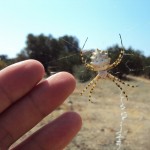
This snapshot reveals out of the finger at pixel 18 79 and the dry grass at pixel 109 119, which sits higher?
the finger at pixel 18 79

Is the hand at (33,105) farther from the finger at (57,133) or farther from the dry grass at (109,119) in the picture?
the dry grass at (109,119)

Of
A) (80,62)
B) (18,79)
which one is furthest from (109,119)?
(18,79)

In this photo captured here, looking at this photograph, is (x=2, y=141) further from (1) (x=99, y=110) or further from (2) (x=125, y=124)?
(1) (x=99, y=110)

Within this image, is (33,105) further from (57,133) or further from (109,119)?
(109,119)

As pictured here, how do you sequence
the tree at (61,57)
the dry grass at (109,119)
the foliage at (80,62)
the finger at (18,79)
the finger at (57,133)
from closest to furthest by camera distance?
the finger at (18,79) → the finger at (57,133) → the tree at (61,57) → the foliage at (80,62) → the dry grass at (109,119)

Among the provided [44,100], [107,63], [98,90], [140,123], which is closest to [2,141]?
[44,100]

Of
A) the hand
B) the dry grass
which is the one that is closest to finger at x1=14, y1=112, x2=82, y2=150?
the hand

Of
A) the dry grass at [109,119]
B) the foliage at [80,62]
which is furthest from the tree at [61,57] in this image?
the dry grass at [109,119]

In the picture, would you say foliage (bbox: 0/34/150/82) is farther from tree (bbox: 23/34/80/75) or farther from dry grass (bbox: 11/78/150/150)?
dry grass (bbox: 11/78/150/150)
